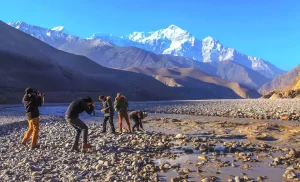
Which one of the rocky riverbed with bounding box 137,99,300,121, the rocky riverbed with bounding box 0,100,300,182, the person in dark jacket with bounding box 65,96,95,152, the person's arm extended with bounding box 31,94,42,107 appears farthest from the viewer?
the rocky riverbed with bounding box 137,99,300,121

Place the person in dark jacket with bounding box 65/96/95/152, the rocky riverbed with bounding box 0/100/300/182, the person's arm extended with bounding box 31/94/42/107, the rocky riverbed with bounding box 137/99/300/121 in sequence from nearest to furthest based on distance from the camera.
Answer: the rocky riverbed with bounding box 0/100/300/182
the person in dark jacket with bounding box 65/96/95/152
the person's arm extended with bounding box 31/94/42/107
the rocky riverbed with bounding box 137/99/300/121

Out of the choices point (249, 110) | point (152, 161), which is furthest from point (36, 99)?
point (249, 110)

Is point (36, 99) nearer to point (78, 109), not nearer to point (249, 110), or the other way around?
point (78, 109)

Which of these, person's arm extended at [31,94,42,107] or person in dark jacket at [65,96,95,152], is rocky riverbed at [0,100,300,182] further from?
person's arm extended at [31,94,42,107]

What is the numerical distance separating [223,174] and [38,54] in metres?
191

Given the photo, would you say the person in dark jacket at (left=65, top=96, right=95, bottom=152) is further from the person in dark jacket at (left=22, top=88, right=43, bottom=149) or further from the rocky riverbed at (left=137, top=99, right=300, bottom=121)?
the rocky riverbed at (left=137, top=99, right=300, bottom=121)

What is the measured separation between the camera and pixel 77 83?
151625mm

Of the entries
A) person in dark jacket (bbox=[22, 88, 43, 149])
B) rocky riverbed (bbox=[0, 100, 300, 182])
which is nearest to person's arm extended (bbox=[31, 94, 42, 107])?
person in dark jacket (bbox=[22, 88, 43, 149])

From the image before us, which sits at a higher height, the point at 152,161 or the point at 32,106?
the point at 32,106

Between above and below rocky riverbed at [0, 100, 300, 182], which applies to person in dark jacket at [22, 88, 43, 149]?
above

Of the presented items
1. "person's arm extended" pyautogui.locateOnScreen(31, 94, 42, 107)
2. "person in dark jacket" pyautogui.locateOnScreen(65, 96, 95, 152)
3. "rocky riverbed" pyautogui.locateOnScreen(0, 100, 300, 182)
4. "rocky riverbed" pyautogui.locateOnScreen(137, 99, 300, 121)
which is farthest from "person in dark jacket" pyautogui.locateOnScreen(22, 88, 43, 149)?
"rocky riverbed" pyautogui.locateOnScreen(137, 99, 300, 121)


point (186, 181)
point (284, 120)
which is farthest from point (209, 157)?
point (284, 120)

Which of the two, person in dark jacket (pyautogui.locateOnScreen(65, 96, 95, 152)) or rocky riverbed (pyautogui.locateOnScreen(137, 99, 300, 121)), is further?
rocky riverbed (pyautogui.locateOnScreen(137, 99, 300, 121))

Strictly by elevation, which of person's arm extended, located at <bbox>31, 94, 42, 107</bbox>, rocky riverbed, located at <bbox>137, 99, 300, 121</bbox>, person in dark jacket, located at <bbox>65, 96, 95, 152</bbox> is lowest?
rocky riverbed, located at <bbox>137, 99, 300, 121</bbox>
